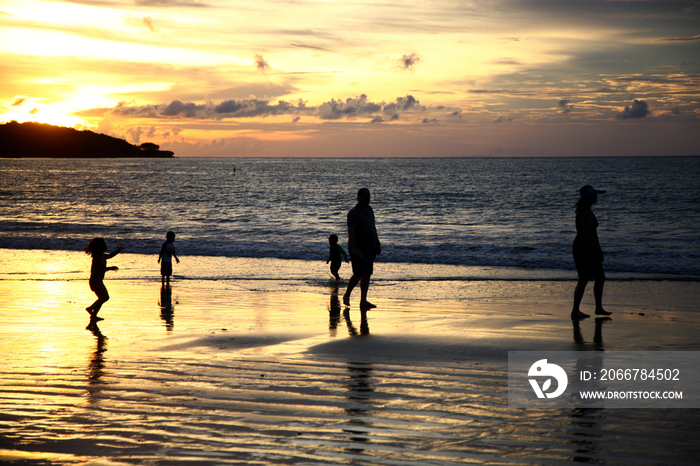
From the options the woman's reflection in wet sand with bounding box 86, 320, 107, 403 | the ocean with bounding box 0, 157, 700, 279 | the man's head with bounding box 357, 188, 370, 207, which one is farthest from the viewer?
the ocean with bounding box 0, 157, 700, 279

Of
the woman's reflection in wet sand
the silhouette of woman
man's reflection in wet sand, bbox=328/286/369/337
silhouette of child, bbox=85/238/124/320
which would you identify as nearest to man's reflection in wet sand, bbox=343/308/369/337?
man's reflection in wet sand, bbox=328/286/369/337

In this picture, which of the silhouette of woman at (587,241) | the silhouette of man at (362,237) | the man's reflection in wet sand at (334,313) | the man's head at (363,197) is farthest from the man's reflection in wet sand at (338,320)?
the silhouette of woman at (587,241)

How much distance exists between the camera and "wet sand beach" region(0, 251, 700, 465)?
3.32 meters

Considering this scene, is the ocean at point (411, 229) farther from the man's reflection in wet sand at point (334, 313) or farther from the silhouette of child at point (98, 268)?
the silhouette of child at point (98, 268)

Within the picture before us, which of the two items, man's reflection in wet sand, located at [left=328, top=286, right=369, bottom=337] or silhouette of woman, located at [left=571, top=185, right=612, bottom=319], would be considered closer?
man's reflection in wet sand, located at [left=328, top=286, right=369, bottom=337]

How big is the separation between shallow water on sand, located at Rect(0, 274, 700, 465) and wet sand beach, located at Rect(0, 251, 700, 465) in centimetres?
2

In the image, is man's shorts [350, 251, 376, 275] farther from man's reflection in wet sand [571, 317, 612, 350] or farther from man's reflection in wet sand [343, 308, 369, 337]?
man's reflection in wet sand [571, 317, 612, 350]

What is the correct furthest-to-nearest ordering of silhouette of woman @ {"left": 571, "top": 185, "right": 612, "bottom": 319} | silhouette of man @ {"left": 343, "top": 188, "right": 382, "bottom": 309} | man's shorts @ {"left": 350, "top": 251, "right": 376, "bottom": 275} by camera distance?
man's shorts @ {"left": 350, "top": 251, "right": 376, "bottom": 275}
silhouette of man @ {"left": 343, "top": 188, "right": 382, "bottom": 309}
silhouette of woman @ {"left": 571, "top": 185, "right": 612, "bottom": 319}

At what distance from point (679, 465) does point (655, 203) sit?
4539 cm

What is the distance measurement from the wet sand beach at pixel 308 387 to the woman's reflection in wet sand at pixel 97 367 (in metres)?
0.03

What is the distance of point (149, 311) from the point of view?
8.49 m

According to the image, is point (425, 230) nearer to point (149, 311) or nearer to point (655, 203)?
point (149, 311)

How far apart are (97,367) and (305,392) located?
2.35 meters

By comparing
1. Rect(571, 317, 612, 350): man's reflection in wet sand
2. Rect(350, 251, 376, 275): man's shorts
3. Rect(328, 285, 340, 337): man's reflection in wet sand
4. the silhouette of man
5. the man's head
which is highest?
the man's head
